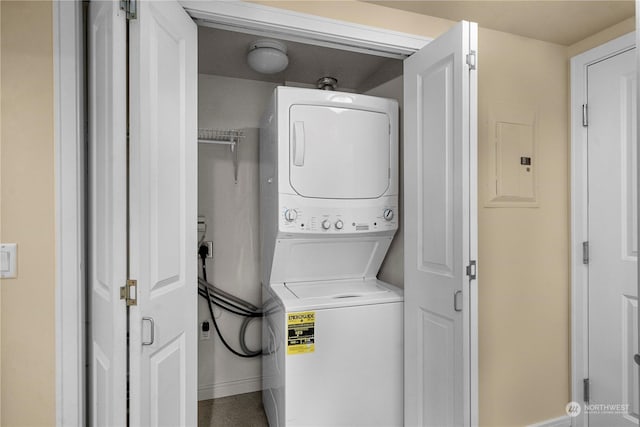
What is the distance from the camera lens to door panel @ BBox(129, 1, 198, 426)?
1.17 m

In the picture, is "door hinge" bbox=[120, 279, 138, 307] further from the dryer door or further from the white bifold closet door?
the dryer door

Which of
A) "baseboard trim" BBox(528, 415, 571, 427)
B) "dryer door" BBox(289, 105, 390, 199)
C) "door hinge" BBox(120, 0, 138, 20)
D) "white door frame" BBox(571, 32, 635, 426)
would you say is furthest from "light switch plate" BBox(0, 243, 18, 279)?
"white door frame" BBox(571, 32, 635, 426)

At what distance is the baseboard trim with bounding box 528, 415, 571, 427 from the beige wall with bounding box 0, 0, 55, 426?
2455 mm

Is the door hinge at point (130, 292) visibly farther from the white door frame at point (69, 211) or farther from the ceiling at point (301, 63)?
the ceiling at point (301, 63)

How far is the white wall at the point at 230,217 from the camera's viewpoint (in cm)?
261

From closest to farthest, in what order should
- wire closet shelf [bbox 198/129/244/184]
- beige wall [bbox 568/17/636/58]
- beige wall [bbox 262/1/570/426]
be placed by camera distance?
beige wall [bbox 568/17/636/58], beige wall [bbox 262/1/570/426], wire closet shelf [bbox 198/129/244/184]

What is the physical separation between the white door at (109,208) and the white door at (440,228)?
125 centimetres

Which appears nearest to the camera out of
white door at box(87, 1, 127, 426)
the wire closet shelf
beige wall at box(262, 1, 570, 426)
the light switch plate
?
white door at box(87, 1, 127, 426)

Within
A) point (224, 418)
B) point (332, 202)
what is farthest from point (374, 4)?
point (224, 418)

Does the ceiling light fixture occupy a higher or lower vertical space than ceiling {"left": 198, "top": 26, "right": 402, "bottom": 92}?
lower

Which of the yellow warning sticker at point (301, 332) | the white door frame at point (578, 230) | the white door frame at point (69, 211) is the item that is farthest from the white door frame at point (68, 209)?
the white door frame at point (578, 230)

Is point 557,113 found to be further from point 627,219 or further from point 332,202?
point 332,202

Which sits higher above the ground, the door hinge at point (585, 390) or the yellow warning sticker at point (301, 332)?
the yellow warning sticker at point (301, 332)

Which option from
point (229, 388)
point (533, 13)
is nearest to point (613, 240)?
point (533, 13)
